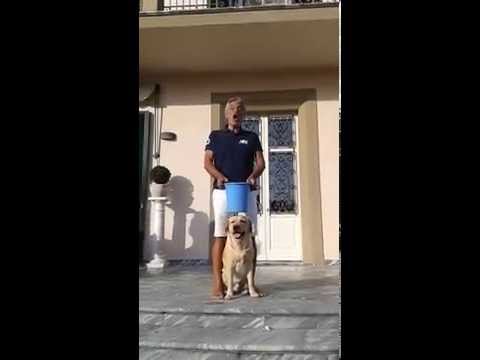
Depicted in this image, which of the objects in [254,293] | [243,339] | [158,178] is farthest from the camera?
[158,178]

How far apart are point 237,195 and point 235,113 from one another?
651 mm

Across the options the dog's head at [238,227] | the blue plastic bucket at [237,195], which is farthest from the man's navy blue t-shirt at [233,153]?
the dog's head at [238,227]

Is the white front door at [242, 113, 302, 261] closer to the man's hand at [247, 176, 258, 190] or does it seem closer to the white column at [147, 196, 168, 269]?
the white column at [147, 196, 168, 269]

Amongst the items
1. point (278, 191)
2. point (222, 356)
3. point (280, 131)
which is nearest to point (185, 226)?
point (278, 191)

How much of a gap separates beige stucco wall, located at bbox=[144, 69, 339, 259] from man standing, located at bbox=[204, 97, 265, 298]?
8.09ft

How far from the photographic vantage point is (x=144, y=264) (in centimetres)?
583

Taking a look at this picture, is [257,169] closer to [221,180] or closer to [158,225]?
[221,180]

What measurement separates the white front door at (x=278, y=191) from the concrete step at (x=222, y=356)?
3423mm

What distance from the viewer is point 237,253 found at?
3346mm

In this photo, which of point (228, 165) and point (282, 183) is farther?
point (282, 183)

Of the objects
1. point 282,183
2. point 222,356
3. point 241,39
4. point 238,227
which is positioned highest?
point 241,39

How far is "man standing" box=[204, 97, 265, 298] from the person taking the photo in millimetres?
3436
